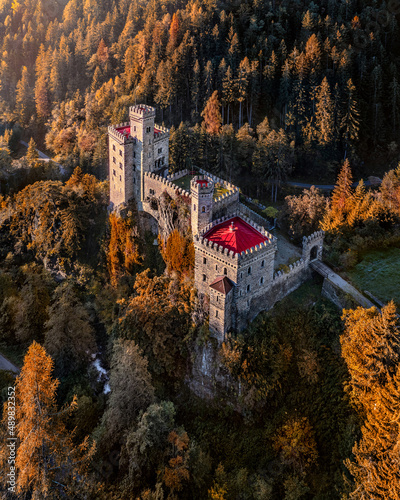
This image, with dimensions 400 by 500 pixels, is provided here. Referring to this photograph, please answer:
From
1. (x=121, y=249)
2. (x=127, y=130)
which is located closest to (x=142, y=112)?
(x=127, y=130)

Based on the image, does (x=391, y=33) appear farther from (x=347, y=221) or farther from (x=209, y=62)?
(x=347, y=221)

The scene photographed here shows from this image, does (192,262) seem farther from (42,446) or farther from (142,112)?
(42,446)

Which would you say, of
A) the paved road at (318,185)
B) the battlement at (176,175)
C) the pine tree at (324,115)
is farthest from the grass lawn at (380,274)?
the pine tree at (324,115)

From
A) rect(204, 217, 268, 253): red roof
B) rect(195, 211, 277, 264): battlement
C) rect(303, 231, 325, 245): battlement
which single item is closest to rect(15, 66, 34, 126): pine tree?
rect(204, 217, 268, 253): red roof

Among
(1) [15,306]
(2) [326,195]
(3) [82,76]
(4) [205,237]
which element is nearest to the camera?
(4) [205,237]

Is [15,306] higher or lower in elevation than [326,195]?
lower

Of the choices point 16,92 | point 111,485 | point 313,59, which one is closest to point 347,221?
point 313,59

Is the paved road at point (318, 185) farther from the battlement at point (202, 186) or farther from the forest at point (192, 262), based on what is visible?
the battlement at point (202, 186)
